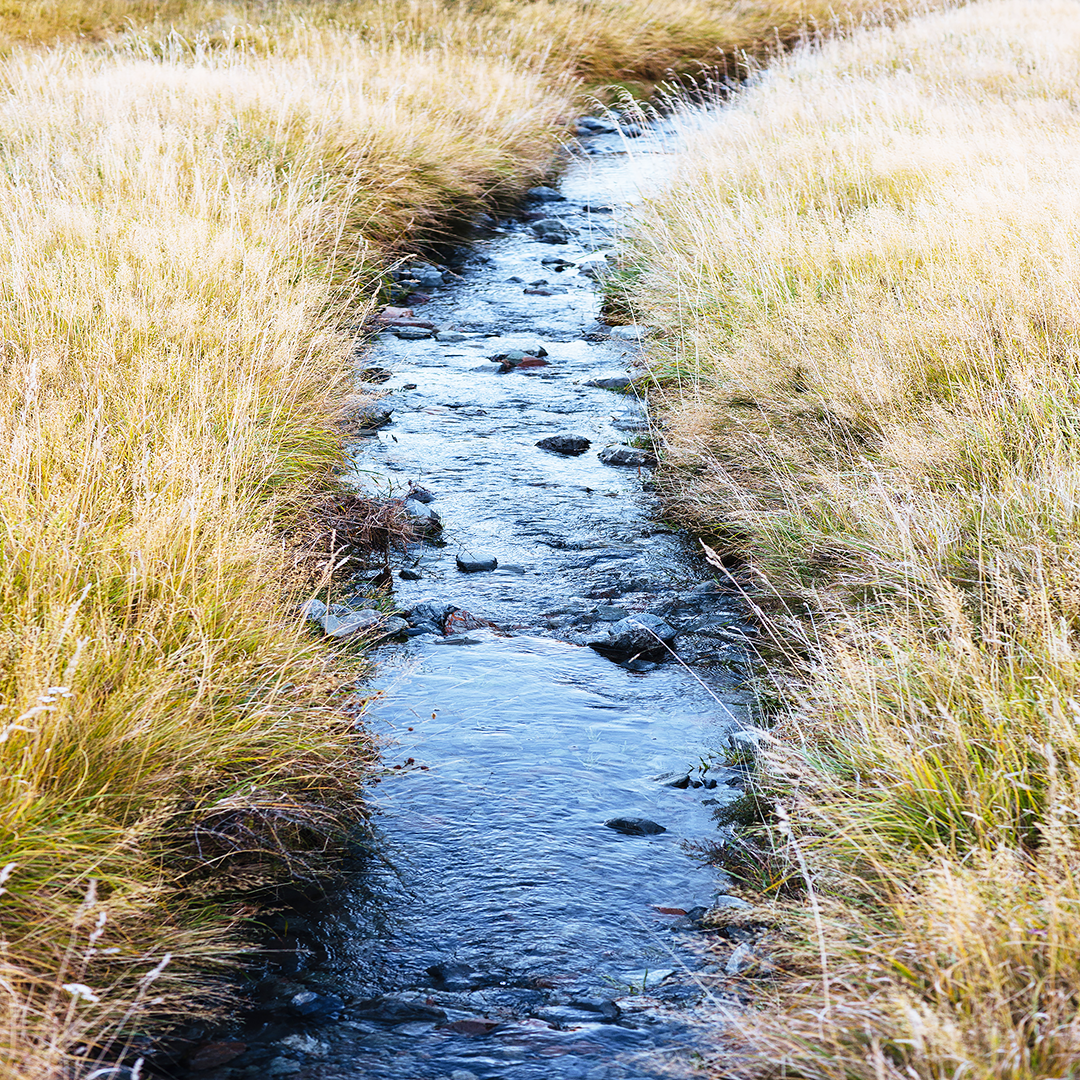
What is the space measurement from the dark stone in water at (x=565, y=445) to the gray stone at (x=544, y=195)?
252 inches

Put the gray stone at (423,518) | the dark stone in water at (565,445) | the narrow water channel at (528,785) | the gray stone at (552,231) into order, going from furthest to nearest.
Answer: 1. the gray stone at (552,231)
2. the dark stone in water at (565,445)
3. the gray stone at (423,518)
4. the narrow water channel at (528,785)

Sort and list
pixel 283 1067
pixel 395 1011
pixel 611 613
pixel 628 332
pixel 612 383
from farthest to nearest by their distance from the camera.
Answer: pixel 628 332 → pixel 612 383 → pixel 611 613 → pixel 395 1011 → pixel 283 1067

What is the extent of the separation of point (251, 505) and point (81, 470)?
2.54ft

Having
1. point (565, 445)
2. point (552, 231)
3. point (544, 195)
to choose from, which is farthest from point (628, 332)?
point (544, 195)

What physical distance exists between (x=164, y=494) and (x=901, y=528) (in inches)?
93.8

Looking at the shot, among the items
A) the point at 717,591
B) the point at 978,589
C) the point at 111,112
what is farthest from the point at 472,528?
the point at 111,112

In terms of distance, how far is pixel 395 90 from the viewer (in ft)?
35.1

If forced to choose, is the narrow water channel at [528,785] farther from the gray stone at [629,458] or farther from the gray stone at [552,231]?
the gray stone at [552,231]

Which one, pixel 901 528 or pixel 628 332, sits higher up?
pixel 901 528

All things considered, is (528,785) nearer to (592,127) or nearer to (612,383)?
(612,383)

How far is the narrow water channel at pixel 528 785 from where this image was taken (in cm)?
247

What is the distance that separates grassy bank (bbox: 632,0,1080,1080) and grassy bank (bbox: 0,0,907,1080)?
1.36m

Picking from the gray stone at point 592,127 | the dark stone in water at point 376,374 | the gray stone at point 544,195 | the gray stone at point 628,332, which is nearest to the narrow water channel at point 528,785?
the dark stone in water at point 376,374

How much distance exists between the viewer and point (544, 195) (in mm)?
11758
